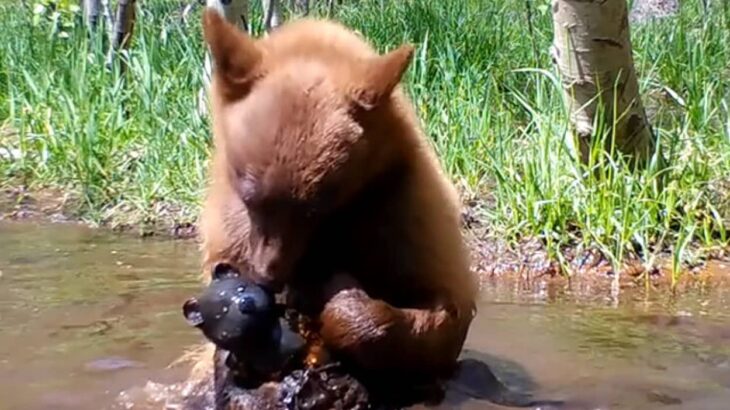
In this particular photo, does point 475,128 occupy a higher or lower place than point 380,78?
higher

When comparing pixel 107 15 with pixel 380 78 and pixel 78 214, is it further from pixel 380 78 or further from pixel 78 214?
pixel 380 78

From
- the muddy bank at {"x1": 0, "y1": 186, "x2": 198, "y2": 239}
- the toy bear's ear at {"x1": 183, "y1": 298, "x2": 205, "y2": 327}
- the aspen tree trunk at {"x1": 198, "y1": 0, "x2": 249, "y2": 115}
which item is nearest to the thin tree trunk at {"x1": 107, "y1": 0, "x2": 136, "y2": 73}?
the aspen tree trunk at {"x1": 198, "y1": 0, "x2": 249, "y2": 115}

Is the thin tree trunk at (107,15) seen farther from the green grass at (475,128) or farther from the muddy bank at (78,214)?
the muddy bank at (78,214)

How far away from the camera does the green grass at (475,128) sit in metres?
6.34

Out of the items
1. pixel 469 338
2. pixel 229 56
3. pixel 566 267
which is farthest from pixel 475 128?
pixel 229 56

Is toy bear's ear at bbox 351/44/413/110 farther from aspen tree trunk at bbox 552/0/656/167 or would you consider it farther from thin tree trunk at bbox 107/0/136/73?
thin tree trunk at bbox 107/0/136/73

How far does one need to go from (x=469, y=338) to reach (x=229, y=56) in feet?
5.72

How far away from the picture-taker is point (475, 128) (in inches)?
283

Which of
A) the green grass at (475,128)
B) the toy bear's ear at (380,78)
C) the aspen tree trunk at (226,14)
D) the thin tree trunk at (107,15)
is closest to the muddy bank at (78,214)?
the green grass at (475,128)

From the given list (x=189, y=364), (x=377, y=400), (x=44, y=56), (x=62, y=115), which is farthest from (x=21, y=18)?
(x=377, y=400)

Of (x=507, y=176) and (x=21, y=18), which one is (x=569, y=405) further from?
(x=21, y=18)

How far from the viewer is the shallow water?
407 centimetres

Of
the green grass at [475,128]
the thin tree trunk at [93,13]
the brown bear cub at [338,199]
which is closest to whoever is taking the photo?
the brown bear cub at [338,199]

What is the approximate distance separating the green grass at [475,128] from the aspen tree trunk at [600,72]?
150 millimetres
